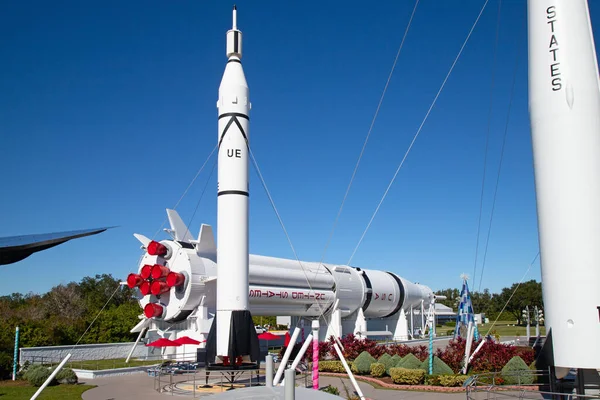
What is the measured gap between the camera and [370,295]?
39469 mm

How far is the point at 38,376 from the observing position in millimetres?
21375

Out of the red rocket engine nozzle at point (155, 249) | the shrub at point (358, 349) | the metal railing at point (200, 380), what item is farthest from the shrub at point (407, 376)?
the red rocket engine nozzle at point (155, 249)

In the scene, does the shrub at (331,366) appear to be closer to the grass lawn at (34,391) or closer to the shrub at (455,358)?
the shrub at (455,358)

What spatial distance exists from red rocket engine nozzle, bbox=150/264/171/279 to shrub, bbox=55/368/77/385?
19.6ft

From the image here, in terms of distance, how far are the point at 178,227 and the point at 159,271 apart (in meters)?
2.80

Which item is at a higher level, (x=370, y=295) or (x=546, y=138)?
(x=546, y=138)

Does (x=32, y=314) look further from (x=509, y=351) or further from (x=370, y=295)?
A: (x=509, y=351)

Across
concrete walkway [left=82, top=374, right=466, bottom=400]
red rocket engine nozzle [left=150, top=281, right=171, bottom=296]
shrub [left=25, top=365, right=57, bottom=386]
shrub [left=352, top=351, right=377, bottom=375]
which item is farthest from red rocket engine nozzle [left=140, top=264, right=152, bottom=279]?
shrub [left=352, top=351, right=377, bottom=375]

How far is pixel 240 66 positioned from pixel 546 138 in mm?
13721

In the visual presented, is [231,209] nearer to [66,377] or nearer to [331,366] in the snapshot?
[331,366]

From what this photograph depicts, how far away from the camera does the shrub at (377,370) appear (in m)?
22.2

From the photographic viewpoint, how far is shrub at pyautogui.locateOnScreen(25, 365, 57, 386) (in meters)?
21.3

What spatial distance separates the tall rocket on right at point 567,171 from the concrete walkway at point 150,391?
6948 millimetres

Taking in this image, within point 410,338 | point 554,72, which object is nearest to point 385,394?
point 554,72
